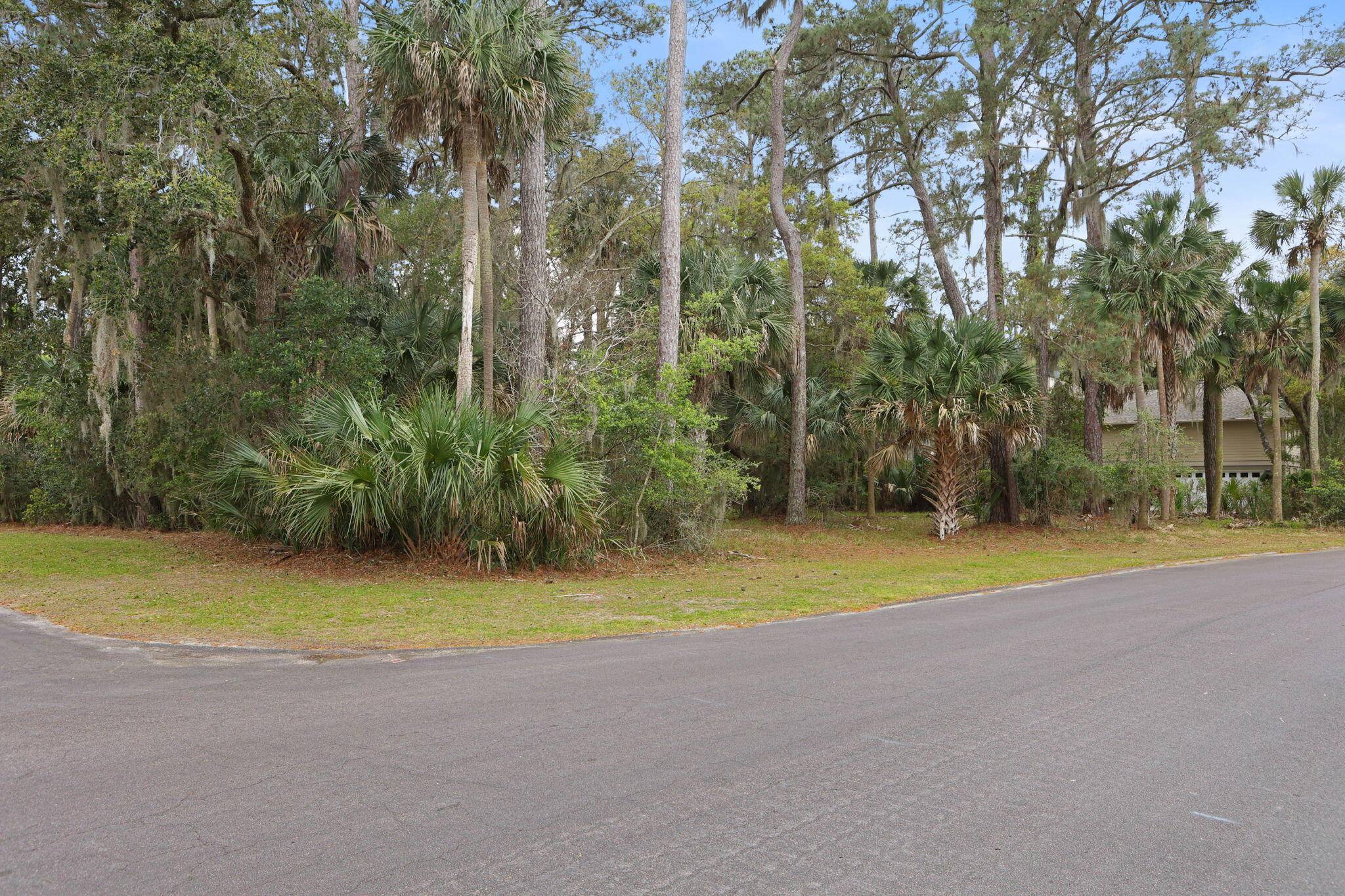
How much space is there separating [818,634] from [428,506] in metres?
6.94

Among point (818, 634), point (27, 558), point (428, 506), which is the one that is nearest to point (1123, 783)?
point (818, 634)

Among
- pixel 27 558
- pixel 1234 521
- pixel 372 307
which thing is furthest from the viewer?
pixel 1234 521

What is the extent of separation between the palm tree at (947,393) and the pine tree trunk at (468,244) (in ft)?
37.0

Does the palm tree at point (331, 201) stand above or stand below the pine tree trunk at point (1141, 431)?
above

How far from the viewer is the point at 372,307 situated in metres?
21.0

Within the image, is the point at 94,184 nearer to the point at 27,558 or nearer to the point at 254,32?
the point at 254,32

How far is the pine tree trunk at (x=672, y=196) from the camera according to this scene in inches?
726

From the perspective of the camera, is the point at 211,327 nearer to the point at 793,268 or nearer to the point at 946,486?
the point at 793,268

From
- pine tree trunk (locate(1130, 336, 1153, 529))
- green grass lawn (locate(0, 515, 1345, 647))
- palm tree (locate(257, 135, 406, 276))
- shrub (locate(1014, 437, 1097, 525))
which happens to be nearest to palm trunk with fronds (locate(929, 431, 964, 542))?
green grass lawn (locate(0, 515, 1345, 647))

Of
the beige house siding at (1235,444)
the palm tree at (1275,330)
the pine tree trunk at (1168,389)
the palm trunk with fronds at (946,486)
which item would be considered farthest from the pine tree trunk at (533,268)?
the beige house siding at (1235,444)

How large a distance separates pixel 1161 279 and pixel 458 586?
20936mm

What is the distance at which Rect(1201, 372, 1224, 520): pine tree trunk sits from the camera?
30266 mm

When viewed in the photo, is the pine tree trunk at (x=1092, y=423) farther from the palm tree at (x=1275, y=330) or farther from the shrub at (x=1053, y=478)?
the palm tree at (x=1275, y=330)

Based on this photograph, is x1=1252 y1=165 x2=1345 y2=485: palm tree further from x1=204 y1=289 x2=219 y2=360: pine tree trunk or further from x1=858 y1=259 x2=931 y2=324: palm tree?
x1=204 y1=289 x2=219 y2=360: pine tree trunk
